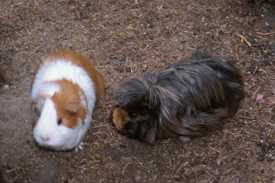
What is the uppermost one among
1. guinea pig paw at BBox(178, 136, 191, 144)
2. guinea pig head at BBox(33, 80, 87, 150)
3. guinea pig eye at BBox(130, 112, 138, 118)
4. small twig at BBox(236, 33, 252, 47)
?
guinea pig head at BBox(33, 80, 87, 150)

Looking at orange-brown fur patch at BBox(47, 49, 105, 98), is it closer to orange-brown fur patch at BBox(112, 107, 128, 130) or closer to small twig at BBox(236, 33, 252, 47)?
orange-brown fur patch at BBox(112, 107, 128, 130)

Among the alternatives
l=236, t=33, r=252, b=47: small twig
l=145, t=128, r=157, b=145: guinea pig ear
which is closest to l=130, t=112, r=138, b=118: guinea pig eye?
l=145, t=128, r=157, b=145: guinea pig ear

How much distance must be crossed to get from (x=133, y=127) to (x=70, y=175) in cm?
47

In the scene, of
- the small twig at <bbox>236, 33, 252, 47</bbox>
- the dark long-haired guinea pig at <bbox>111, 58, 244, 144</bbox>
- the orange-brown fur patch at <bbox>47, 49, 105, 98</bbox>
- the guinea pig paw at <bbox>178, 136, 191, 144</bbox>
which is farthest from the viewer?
the small twig at <bbox>236, 33, 252, 47</bbox>

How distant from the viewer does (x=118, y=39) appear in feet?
14.5

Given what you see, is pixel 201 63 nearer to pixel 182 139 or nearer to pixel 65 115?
pixel 182 139

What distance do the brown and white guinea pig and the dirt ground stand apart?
169mm

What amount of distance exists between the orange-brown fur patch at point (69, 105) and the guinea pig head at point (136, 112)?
9.2 inches

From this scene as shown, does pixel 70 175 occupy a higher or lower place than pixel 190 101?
lower

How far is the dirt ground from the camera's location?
11.7ft

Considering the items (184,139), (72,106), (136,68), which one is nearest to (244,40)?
(136,68)

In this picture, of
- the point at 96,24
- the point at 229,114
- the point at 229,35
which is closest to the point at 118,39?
the point at 96,24

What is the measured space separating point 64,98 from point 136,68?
871 millimetres

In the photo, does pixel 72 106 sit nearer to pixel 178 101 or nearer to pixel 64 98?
pixel 64 98
